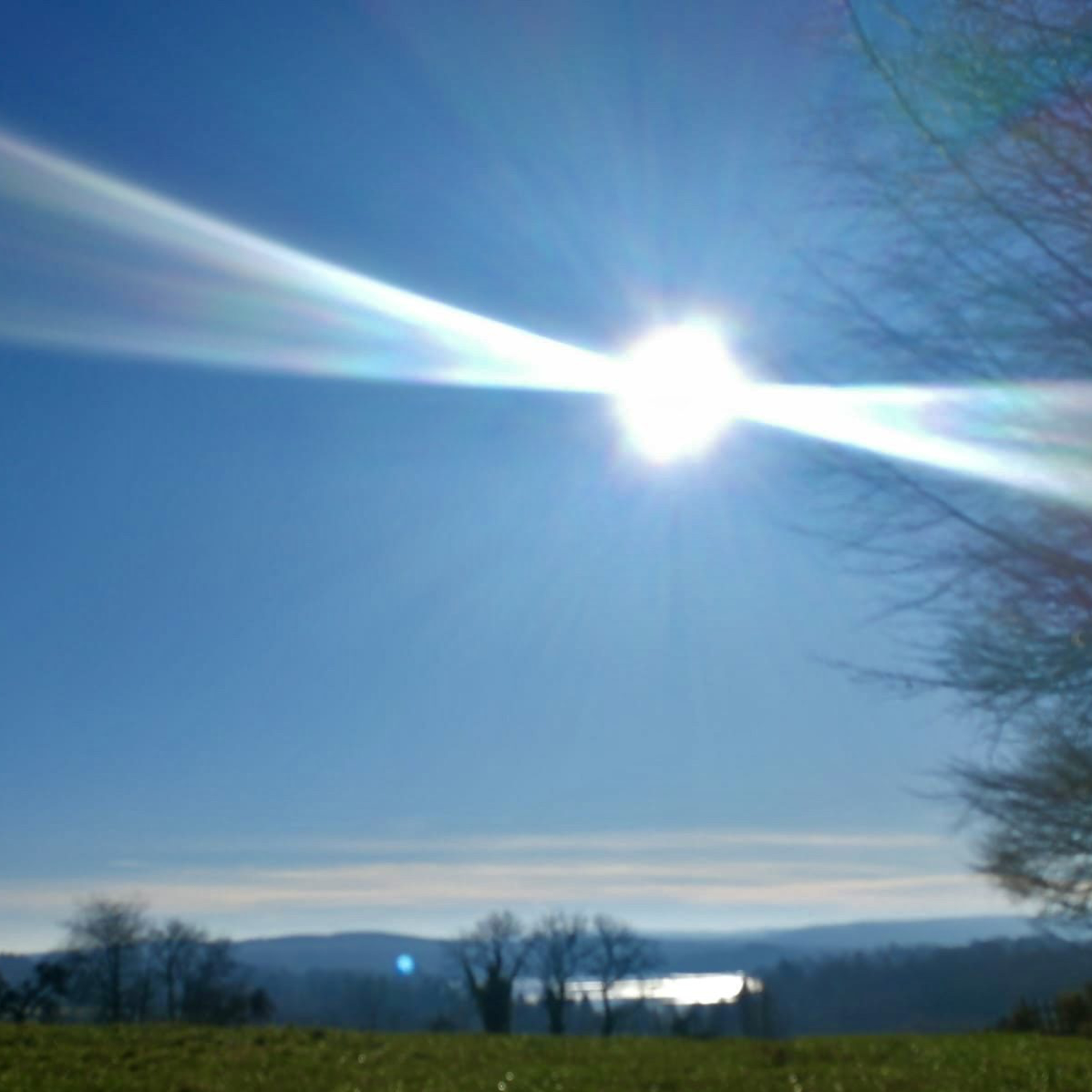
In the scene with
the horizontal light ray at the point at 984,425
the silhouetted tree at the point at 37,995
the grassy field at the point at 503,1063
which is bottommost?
the grassy field at the point at 503,1063

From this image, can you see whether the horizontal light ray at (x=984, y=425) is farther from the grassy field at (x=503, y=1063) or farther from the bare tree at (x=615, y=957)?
the bare tree at (x=615, y=957)

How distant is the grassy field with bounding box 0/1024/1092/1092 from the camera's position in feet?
32.1

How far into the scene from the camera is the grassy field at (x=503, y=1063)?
978cm

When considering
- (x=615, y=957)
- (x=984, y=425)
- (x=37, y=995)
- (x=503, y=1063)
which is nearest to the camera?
(x=984, y=425)

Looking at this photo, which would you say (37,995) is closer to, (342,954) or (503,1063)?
(503,1063)

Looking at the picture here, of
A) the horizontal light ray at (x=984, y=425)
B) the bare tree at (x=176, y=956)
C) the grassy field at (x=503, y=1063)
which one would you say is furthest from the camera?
the bare tree at (x=176, y=956)

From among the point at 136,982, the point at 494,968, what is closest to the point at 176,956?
the point at 136,982

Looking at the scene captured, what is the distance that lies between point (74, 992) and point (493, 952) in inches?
440

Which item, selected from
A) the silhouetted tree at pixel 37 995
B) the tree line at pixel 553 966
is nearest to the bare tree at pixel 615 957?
the tree line at pixel 553 966

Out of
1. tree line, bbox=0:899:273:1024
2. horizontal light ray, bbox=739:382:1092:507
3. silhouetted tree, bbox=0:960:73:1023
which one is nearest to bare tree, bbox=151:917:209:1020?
tree line, bbox=0:899:273:1024

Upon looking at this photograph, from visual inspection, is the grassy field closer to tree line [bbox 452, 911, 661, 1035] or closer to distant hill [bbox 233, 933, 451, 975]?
tree line [bbox 452, 911, 661, 1035]

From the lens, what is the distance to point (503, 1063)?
1198 cm

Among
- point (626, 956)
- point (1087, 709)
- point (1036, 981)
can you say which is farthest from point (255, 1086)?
point (626, 956)

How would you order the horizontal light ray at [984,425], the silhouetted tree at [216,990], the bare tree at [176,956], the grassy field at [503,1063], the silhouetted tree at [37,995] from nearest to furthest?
the horizontal light ray at [984,425] < the grassy field at [503,1063] < the silhouetted tree at [37,995] < the silhouetted tree at [216,990] < the bare tree at [176,956]
